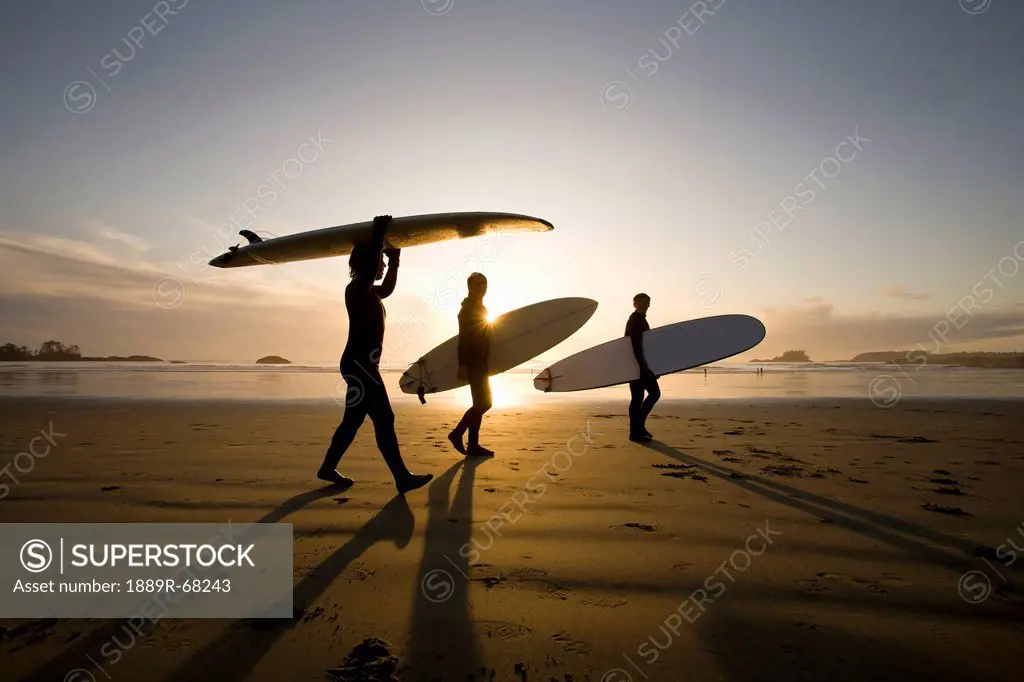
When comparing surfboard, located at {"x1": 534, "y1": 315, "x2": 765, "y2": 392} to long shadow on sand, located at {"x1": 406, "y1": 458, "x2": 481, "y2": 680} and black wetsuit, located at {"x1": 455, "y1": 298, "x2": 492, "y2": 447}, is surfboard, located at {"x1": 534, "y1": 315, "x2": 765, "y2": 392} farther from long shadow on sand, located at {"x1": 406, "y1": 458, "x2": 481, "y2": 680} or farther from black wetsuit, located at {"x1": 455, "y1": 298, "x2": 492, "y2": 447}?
long shadow on sand, located at {"x1": 406, "y1": 458, "x2": 481, "y2": 680}

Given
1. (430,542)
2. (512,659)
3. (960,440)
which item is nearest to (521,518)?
(430,542)

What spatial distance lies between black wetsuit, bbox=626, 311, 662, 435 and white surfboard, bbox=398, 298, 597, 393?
1280 mm

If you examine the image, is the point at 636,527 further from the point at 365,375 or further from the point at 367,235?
the point at 367,235

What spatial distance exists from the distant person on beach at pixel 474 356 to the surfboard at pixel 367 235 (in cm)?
57

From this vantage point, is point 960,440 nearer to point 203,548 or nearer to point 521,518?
point 521,518

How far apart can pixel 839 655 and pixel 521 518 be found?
6.29 ft

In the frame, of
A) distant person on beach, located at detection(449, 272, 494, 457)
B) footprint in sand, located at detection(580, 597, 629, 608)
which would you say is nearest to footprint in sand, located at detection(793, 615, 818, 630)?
footprint in sand, located at detection(580, 597, 629, 608)

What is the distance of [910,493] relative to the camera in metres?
3.95

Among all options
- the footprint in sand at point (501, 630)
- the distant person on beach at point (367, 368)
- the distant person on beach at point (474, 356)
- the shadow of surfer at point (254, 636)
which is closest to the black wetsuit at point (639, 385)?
the distant person on beach at point (474, 356)

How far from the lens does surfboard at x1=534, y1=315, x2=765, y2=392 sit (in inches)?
295

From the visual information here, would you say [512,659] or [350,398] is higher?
[350,398]

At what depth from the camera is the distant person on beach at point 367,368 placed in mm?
Answer: 3971

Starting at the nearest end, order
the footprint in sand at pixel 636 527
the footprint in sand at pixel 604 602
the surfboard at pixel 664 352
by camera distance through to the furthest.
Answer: the footprint in sand at pixel 604 602, the footprint in sand at pixel 636 527, the surfboard at pixel 664 352

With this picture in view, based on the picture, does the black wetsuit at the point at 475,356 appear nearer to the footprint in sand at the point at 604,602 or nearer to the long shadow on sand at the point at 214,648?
the long shadow on sand at the point at 214,648
